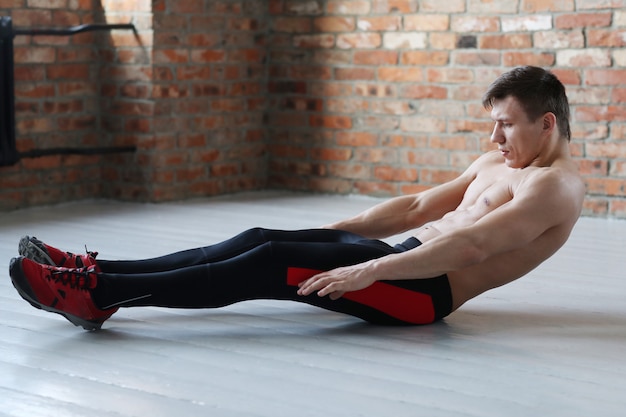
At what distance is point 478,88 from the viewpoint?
5.35m

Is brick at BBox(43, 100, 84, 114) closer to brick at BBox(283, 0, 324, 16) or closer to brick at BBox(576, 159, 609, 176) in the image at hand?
brick at BBox(283, 0, 324, 16)

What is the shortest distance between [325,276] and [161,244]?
1.71 m

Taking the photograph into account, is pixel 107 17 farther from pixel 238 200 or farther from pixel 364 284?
pixel 364 284

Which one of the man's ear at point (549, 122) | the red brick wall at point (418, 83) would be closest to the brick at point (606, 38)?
the red brick wall at point (418, 83)

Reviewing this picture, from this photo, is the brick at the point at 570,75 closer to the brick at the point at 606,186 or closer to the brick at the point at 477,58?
the brick at the point at 477,58

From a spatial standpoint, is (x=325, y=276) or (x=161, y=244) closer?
(x=325, y=276)

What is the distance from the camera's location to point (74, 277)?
2680mm

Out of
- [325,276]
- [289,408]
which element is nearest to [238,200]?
[325,276]

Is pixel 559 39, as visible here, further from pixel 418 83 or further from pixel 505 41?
pixel 418 83

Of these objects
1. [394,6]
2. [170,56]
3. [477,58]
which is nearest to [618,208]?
[477,58]

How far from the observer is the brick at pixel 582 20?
4.95 m

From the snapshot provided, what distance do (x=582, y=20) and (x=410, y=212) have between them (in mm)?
2172

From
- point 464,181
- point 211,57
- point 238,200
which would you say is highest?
point 211,57

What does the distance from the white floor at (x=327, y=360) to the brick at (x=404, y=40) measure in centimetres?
210
